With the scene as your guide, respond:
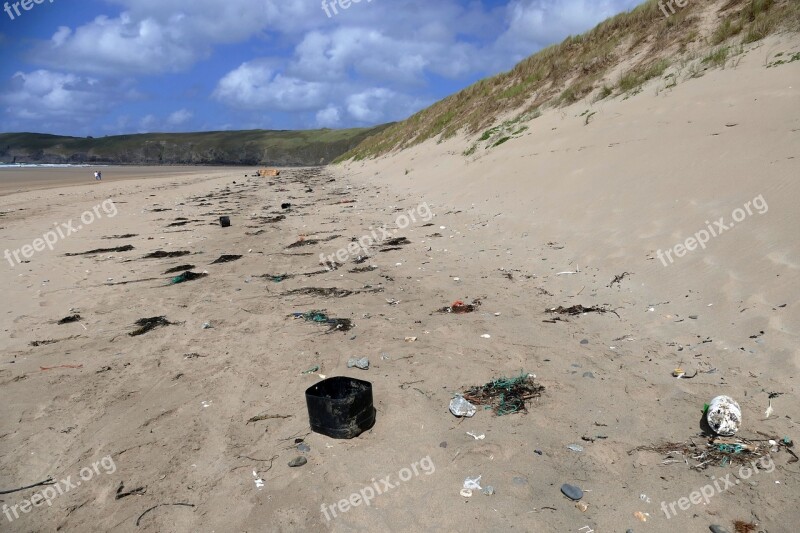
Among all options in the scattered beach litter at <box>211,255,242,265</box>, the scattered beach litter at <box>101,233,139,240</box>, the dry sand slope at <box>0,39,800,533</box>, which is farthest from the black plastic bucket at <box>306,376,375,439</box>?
the scattered beach litter at <box>101,233,139,240</box>

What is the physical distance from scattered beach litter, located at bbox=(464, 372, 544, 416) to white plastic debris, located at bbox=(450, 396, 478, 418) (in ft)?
0.29

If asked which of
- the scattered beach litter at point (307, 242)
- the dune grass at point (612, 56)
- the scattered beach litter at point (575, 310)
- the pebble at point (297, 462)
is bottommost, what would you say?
the pebble at point (297, 462)

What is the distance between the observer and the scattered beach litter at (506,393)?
354 centimetres

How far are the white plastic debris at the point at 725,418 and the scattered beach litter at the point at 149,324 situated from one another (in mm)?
5277

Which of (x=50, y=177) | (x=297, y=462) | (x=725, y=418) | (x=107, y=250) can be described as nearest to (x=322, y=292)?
(x=297, y=462)

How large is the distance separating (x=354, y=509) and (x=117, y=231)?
1127 cm

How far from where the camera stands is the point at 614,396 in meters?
Result: 3.58

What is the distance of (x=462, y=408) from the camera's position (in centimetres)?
352

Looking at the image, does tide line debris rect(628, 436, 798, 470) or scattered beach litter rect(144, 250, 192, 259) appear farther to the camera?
scattered beach litter rect(144, 250, 192, 259)

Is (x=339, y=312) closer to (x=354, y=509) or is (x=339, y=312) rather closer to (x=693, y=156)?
(x=354, y=509)

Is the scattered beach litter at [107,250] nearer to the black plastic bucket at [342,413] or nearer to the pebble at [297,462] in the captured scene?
the black plastic bucket at [342,413]

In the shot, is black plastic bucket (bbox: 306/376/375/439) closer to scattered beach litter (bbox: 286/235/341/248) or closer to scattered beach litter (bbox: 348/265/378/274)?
scattered beach litter (bbox: 348/265/378/274)

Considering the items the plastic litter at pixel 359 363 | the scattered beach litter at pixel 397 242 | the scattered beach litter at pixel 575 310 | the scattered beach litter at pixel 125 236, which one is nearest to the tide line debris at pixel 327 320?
the plastic litter at pixel 359 363

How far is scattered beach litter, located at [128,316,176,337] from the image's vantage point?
5.31 meters
